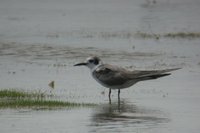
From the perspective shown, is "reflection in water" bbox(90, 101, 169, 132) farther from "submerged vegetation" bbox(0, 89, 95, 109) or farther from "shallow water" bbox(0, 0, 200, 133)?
"submerged vegetation" bbox(0, 89, 95, 109)

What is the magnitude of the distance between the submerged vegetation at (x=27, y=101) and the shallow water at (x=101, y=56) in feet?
1.10

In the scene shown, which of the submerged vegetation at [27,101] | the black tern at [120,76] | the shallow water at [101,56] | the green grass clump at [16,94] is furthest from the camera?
the black tern at [120,76]

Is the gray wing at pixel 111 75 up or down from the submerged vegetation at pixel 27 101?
up

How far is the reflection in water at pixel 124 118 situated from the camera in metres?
13.9

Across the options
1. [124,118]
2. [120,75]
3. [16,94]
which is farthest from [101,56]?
[124,118]

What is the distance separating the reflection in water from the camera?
1390 centimetres

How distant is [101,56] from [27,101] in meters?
8.62

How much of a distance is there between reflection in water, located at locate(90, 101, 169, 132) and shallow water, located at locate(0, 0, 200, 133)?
18 mm

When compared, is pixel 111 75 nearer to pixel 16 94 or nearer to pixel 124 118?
pixel 16 94

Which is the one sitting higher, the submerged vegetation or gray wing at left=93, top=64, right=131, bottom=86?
gray wing at left=93, top=64, right=131, bottom=86

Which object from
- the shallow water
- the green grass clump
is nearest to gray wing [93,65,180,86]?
the shallow water

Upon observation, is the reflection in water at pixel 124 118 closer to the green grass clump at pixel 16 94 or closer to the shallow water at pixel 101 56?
the shallow water at pixel 101 56

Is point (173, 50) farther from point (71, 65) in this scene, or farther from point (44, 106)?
point (44, 106)

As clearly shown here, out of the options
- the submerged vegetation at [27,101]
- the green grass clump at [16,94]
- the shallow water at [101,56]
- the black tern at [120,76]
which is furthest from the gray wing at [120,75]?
the green grass clump at [16,94]
